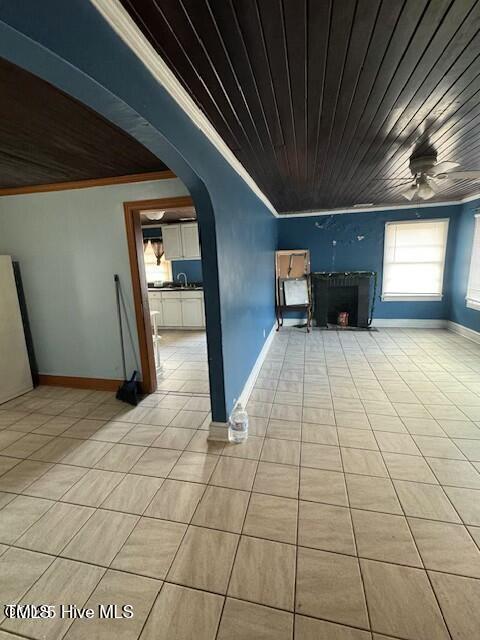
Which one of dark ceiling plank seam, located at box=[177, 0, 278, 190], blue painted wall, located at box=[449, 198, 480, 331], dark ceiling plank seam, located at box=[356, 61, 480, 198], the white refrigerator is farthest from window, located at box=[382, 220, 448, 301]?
the white refrigerator

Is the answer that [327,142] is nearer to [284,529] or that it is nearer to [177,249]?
[284,529]

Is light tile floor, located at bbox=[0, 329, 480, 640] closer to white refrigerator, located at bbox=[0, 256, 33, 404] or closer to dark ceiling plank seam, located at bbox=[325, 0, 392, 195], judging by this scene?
white refrigerator, located at bbox=[0, 256, 33, 404]

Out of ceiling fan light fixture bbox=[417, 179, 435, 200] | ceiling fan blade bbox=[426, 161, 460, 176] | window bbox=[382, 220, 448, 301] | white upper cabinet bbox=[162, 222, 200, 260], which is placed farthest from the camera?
white upper cabinet bbox=[162, 222, 200, 260]

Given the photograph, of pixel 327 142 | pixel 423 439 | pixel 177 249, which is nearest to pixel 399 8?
pixel 327 142

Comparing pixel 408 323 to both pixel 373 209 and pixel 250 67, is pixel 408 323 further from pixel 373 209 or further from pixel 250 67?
pixel 250 67

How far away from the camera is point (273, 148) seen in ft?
8.04

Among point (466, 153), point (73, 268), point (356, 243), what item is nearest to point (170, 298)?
point (73, 268)

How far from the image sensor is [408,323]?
5.84 m

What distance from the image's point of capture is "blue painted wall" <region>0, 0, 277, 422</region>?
831 mm

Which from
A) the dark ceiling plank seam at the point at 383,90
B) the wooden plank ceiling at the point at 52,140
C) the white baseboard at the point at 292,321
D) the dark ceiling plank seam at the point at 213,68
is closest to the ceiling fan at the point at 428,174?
the dark ceiling plank seam at the point at 383,90

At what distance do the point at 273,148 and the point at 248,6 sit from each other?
1.45 metres

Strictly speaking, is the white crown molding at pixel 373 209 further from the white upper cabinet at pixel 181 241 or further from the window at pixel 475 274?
the white upper cabinet at pixel 181 241

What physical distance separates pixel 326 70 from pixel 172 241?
189 inches

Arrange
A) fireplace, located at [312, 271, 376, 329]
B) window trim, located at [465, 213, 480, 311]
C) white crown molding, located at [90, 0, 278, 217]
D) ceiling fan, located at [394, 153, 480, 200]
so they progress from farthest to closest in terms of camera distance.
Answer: fireplace, located at [312, 271, 376, 329]
window trim, located at [465, 213, 480, 311]
ceiling fan, located at [394, 153, 480, 200]
white crown molding, located at [90, 0, 278, 217]
